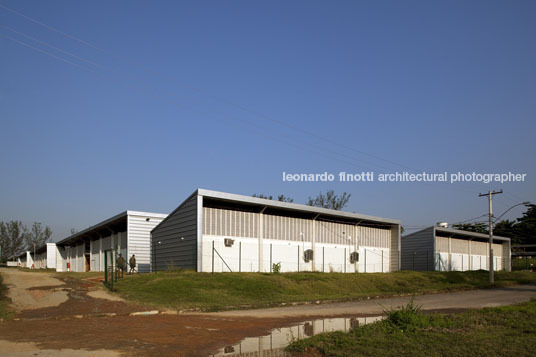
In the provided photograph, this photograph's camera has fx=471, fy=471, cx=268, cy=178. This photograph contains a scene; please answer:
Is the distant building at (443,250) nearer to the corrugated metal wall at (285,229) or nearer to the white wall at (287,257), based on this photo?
the corrugated metal wall at (285,229)

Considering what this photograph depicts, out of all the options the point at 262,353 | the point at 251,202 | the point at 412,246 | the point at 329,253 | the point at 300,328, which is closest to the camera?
the point at 262,353

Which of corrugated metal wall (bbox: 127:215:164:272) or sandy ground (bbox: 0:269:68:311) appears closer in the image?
sandy ground (bbox: 0:269:68:311)

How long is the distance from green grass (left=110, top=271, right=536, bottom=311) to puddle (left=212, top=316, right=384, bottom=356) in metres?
5.22

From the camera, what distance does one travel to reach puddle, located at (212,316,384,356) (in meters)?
9.74

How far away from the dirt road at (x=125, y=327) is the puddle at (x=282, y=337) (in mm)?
367

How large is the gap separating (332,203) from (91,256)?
152ft

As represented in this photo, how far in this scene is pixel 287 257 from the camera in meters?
31.5

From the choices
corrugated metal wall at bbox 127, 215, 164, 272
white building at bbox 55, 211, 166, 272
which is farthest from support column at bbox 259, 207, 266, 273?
corrugated metal wall at bbox 127, 215, 164, 272

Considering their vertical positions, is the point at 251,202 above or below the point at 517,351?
above

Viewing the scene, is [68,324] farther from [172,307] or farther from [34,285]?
[34,285]

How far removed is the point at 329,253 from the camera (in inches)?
1358

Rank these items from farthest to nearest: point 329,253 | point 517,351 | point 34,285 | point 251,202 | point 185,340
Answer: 1. point 329,253
2. point 251,202
3. point 34,285
4. point 185,340
5. point 517,351

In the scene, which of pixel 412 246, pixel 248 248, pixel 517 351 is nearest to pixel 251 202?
pixel 248 248

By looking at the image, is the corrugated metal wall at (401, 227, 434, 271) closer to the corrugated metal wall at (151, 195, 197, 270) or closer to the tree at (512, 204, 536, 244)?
the corrugated metal wall at (151, 195, 197, 270)
